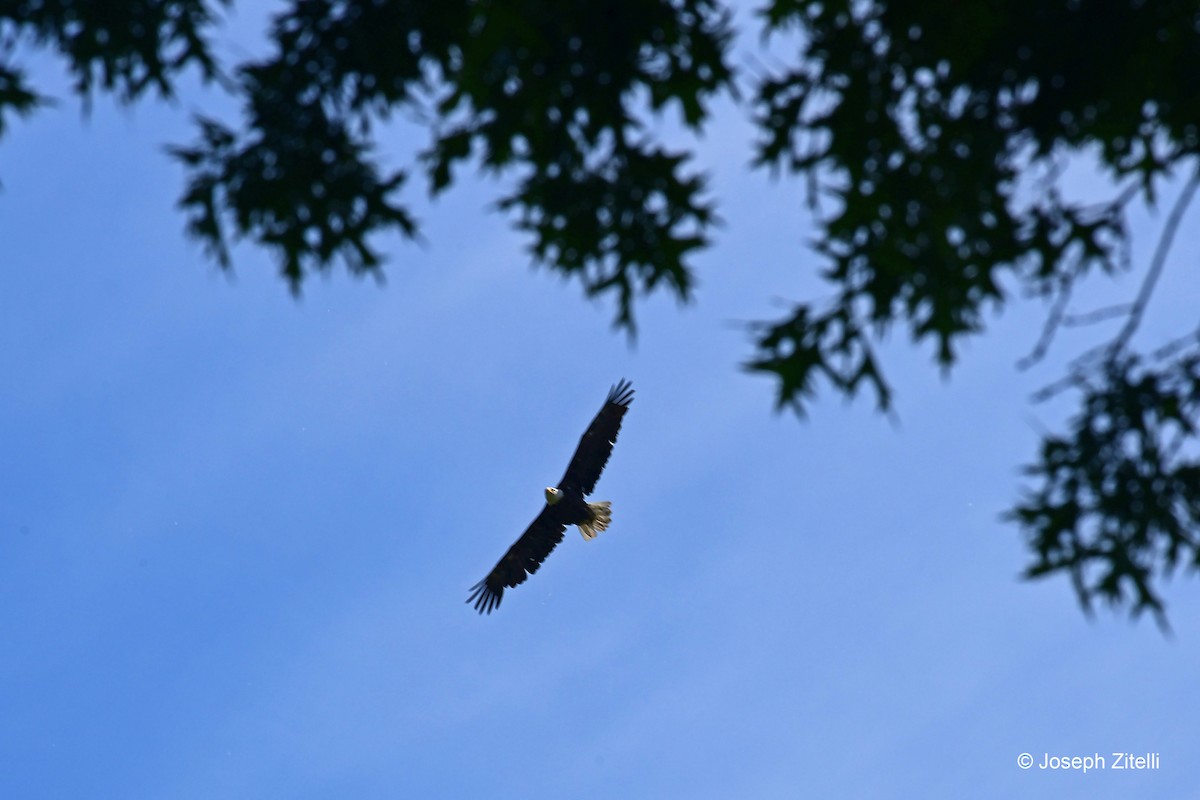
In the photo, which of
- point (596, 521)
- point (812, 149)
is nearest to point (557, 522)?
point (596, 521)

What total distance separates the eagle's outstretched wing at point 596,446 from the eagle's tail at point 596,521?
0.52 metres

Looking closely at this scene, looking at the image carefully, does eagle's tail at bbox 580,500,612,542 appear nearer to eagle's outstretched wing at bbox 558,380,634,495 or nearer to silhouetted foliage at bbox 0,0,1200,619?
eagle's outstretched wing at bbox 558,380,634,495

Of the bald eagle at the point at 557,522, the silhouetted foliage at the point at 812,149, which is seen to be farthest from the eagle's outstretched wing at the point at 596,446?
the silhouetted foliage at the point at 812,149

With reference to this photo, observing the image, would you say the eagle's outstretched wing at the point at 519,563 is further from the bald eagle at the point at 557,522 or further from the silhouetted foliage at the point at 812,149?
the silhouetted foliage at the point at 812,149

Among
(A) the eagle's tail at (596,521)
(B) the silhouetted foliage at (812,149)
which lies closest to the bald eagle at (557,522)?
(A) the eagle's tail at (596,521)

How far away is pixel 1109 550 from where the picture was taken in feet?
20.9

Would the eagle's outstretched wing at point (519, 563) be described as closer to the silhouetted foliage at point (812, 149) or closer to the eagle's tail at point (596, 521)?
the eagle's tail at point (596, 521)

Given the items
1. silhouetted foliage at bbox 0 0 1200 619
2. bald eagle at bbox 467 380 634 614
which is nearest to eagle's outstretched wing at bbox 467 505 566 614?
bald eagle at bbox 467 380 634 614

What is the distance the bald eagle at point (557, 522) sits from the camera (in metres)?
13.8

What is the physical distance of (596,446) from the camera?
13.5 m

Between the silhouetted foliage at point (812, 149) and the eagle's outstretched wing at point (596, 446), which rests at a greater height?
the eagle's outstretched wing at point (596, 446)

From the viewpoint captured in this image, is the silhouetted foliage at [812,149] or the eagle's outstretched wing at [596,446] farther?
the eagle's outstretched wing at [596,446]

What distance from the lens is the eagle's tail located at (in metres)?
14.8

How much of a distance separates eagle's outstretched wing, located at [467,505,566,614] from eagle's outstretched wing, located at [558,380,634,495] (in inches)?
36.5
